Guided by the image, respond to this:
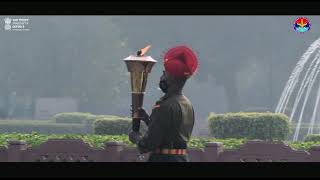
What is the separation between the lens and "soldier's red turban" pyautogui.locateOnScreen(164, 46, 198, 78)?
21.2 ft

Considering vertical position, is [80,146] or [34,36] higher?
[34,36]

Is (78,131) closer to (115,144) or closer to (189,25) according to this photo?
(189,25)

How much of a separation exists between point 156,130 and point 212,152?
5.66m

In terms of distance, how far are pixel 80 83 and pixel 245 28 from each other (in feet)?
42.3

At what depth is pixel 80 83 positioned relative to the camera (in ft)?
171

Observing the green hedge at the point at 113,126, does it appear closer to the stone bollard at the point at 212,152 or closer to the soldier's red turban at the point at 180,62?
the stone bollard at the point at 212,152

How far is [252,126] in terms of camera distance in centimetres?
1538

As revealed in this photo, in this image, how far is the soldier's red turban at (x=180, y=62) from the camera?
6449 millimetres

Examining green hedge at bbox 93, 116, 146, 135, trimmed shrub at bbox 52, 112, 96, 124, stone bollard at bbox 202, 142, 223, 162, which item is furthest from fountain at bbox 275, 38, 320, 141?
stone bollard at bbox 202, 142, 223, 162

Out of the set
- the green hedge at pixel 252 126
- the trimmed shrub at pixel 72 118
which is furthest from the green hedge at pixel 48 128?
the green hedge at pixel 252 126

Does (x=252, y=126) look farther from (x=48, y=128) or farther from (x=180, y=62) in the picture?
(x=48, y=128)

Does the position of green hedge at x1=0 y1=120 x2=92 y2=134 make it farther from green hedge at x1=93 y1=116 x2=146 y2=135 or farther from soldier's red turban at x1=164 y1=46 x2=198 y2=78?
soldier's red turban at x1=164 y1=46 x2=198 y2=78

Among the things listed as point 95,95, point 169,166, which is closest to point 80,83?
point 95,95

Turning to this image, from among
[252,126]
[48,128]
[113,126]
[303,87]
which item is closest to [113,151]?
[113,126]
